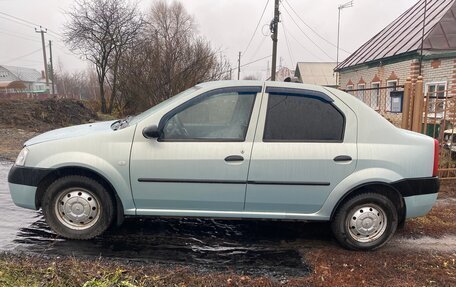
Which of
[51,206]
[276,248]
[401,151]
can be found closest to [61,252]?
[51,206]

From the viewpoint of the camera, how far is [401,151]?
11.4 feet

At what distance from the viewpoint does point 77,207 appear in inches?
138

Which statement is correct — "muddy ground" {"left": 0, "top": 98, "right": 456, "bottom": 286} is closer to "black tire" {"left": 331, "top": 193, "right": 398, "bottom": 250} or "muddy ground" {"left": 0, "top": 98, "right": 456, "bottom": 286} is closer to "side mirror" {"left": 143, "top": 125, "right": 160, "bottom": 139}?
"black tire" {"left": 331, "top": 193, "right": 398, "bottom": 250}

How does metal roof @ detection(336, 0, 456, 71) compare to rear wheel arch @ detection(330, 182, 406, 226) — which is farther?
metal roof @ detection(336, 0, 456, 71)

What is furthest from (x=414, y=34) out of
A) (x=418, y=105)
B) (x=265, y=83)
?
(x=265, y=83)

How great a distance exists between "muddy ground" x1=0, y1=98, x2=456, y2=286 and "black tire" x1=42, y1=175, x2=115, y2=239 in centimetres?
14

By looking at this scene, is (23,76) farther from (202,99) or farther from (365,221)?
(365,221)

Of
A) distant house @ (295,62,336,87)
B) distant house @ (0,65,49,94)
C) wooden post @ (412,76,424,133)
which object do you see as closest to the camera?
wooden post @ (412,76,424,133)

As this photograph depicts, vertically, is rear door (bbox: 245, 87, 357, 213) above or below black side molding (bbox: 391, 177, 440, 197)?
above

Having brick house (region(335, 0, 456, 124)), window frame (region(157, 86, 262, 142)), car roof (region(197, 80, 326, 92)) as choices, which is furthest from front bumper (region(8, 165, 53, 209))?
brick house (region(335, 0, 456, 124))

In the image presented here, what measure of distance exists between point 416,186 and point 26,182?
4063mm

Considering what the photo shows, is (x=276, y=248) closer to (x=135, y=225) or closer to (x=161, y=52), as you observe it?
(x=135, y=225)

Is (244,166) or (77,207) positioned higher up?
(244,166)

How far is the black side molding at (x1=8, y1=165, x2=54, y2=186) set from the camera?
3.42 metres
